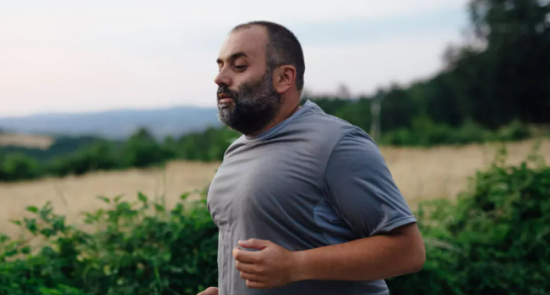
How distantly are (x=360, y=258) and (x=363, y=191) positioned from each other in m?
0.21

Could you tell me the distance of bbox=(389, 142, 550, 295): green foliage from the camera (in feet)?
16.6

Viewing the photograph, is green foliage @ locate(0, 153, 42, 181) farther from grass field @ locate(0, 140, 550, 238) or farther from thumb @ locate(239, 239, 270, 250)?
thumb @ locate(239, 239, 270, 250)

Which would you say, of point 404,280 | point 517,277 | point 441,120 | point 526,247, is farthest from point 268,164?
point 441,120

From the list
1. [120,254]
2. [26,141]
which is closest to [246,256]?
[120,254]

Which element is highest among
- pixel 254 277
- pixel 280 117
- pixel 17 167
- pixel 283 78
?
pixel 283 78

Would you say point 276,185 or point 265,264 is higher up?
point 276,185

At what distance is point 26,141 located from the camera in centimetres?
3189

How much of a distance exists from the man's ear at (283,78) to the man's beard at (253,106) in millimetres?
18

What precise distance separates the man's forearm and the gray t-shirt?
51 millimetres

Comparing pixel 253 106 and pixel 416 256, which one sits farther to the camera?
pixel 253 106

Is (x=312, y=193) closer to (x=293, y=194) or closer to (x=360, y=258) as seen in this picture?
(x=293, y=194)

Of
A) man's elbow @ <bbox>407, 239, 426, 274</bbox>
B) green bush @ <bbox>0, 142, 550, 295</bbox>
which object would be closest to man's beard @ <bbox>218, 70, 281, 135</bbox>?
man's elbow @ <bbox>407, 239, 426, 274</bbox>

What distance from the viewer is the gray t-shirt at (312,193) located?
6.12 ft

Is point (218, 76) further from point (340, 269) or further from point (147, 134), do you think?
point (147, 134)
